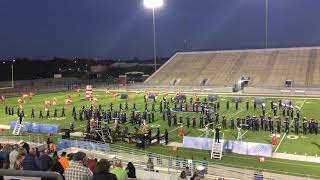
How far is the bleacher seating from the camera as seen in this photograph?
50344 mm

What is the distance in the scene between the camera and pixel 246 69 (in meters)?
55.3

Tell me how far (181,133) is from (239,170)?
7275 millimetres

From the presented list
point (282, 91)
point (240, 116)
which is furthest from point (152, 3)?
point (240, 116)

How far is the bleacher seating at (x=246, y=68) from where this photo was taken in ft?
165

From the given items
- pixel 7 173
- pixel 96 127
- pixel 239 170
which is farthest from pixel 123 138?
pixel 7 173

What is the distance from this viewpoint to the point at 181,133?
2114 centimetres

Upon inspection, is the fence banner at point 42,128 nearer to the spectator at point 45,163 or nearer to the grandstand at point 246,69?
the spectator at point 45,163

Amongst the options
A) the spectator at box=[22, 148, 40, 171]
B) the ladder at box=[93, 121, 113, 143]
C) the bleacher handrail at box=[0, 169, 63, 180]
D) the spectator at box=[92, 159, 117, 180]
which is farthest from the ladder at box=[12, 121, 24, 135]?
the bleacher handrail at box=[0, 169, 63, 180]

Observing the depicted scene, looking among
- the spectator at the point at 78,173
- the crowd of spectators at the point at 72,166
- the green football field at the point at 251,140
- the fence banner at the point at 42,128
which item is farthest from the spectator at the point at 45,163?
the fence banner at the point at 42,128

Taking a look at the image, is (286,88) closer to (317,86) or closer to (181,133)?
(317,86)

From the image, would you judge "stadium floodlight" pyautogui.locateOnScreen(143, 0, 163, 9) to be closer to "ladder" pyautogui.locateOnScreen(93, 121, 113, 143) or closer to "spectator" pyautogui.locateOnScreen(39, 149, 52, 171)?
"ladder" pyautogui.locateOnScreen(93, 121, 113, 143)

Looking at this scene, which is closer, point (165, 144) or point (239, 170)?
point (239, 170)

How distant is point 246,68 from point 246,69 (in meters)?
0.44

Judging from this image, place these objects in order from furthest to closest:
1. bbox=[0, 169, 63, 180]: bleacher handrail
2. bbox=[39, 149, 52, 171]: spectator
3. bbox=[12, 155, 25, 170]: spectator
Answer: bbox=[39, 149, 52, 171]: spectator, bbox=[12, 155, 25, 170]: spectator, bbox=[0, 169, 63, 180]: bleacher handrail
